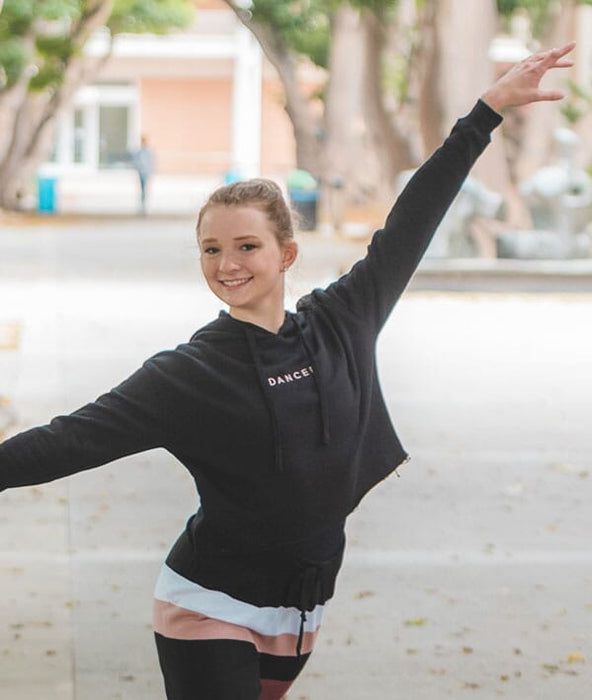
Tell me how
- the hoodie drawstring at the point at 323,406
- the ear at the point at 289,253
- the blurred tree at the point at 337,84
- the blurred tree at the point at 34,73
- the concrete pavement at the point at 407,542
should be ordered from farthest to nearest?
1. the blurred tree at the point at 34,73
2. the blurred tree at the point at 337,84
3. the concrete pavement at the point at 407,542
4. the ear at the point at 289,253
5. the hoodie drawstring at the point at 323,406

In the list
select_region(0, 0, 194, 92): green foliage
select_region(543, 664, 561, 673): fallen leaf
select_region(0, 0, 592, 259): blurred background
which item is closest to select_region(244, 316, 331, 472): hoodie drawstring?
select_region(0, 0, 592, 259): blurred background

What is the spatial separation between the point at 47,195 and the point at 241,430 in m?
34.4

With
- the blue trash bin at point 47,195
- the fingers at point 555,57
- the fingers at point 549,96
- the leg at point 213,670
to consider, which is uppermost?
the fingers at point 555,57

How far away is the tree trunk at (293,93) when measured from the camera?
34344 millimetres

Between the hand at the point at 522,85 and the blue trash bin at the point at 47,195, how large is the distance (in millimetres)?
33908

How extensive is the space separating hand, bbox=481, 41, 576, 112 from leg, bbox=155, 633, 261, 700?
49.0 inches

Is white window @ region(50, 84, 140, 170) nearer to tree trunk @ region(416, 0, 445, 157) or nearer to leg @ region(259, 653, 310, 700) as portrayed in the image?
tree trunk @ region(416, 0, 445, 157)

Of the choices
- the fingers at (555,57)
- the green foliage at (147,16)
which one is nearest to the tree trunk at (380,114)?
the green foliage at (147,16)

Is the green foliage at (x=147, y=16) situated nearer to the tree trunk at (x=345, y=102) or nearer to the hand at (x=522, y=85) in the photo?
the tree trunk at (x=345, y=102)

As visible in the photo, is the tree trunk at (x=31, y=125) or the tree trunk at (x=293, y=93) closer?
the tree trunk at (x=293, y=93)

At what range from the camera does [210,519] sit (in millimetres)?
3064

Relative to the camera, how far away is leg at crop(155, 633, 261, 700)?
2.98 m

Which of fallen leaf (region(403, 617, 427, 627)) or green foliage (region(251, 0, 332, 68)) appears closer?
fallen leaf (region(403, 617, 427, 627))

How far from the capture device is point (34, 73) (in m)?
37.2
